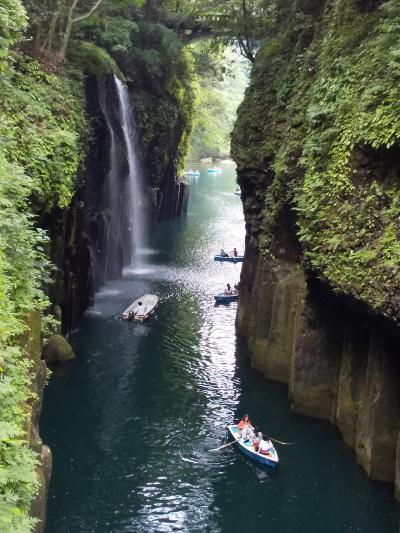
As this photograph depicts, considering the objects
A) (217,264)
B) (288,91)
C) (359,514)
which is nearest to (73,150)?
(288,91)

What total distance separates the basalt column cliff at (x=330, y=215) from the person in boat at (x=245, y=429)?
2.72 metres

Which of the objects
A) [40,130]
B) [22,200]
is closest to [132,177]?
[40,130]

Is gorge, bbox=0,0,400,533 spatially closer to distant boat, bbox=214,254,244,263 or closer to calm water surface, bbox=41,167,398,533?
calm water surface, bbox=41,167,398,533

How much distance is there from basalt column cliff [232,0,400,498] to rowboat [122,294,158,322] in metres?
5.95

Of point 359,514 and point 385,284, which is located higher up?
point 385,284

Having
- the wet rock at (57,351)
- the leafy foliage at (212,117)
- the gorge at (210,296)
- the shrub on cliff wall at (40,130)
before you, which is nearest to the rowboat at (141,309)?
the gorge at (210,296)

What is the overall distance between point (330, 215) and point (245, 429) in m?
7.64

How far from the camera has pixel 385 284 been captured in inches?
606

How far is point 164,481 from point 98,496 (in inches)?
79.0

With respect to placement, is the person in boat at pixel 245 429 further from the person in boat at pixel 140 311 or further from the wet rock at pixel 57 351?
the person in boat at pixel 140 311

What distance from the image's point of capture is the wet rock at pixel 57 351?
24.7 m

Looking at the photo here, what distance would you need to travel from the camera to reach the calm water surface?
1580 centimetres

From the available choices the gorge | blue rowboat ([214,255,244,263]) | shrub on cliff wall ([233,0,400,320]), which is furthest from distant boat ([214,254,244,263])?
shrub on cliff wall ([233,0,400,320])

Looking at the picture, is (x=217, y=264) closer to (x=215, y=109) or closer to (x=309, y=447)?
(x=309, y=447)
